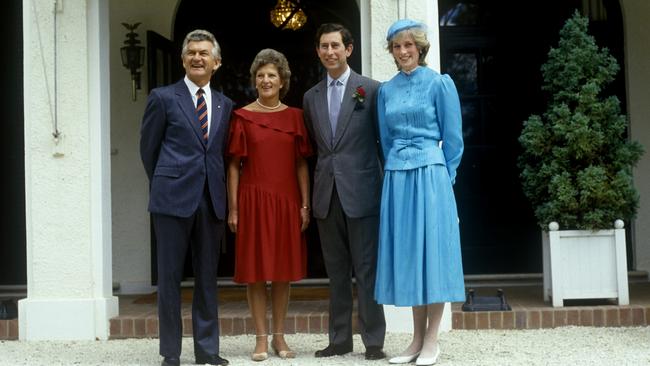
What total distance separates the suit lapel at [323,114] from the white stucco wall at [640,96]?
416 cm

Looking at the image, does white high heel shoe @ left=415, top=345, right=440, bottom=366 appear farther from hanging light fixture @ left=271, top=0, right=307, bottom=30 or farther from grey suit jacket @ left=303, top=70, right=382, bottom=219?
hanging light fixture @ left=271, top=0, right=307, bottom=30

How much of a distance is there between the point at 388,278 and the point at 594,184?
7.33 feet

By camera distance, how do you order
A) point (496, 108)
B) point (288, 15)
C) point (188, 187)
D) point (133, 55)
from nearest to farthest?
point (188, 187)
point (133, 55)
point (496, 108)
point (288, 15)

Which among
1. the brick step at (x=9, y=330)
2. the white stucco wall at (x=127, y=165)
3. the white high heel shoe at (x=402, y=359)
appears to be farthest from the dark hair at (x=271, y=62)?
the white stucco wall at (x=127, y=165)

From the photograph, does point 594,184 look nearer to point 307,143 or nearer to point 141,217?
point 307,143

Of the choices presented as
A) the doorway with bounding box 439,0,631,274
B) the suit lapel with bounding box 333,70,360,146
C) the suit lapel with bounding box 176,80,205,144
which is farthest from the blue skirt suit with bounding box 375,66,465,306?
the doorway with bounding box 439,0,631,274

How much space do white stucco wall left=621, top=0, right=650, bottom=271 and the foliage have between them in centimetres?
172

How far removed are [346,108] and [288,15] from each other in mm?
3721

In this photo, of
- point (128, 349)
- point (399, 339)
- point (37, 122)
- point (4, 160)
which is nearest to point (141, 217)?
point (4, 160)

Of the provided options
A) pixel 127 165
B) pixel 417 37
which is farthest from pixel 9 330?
pixel 417 37

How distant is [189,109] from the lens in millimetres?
5348

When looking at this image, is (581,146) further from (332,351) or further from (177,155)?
(177,155)

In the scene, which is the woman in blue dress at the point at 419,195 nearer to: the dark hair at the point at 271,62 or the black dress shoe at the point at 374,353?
the black dress shoe at the point at 374,353

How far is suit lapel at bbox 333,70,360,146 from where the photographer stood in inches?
216
